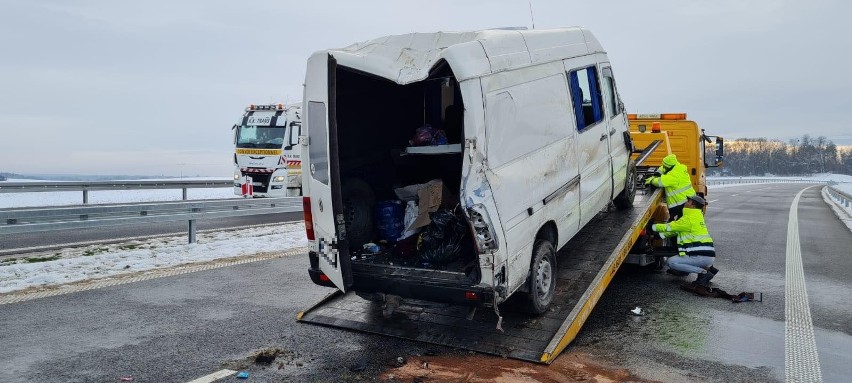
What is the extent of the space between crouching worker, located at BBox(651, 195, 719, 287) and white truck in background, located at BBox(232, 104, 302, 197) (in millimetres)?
11577

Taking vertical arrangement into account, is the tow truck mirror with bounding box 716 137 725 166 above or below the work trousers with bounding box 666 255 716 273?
above

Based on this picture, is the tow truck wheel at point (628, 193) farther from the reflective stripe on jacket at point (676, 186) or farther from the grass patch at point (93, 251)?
the grass patch at point (93, 251)

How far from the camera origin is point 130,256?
28.3 feet

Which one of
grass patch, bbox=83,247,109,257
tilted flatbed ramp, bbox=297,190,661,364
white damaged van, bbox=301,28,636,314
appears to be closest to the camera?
white damaged van, bbox=301,28,636,314

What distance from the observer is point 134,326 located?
529cm

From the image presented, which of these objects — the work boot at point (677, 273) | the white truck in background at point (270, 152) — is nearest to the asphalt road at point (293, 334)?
the work boot at point (677, 273)

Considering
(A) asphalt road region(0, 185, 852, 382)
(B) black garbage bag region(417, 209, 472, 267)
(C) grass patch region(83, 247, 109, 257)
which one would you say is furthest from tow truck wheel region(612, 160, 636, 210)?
(C) grass patch region(83, 247, 109, 257)

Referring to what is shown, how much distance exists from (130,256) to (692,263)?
782 cm

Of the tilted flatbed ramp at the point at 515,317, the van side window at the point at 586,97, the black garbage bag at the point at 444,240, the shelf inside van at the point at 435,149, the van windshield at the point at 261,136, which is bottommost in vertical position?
the tilted flatbed ramp at the point at 515,317

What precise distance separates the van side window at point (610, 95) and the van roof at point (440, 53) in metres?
2.16

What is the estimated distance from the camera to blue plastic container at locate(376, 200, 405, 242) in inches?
223

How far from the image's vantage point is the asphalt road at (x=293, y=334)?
4336 millimetres

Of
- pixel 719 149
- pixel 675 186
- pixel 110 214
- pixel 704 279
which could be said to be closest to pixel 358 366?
pixel 704 279

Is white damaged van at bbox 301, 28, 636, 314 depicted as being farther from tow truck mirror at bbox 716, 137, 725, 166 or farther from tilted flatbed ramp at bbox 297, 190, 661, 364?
tow truck mirror at bbox 716, 137, 725, 166
